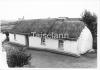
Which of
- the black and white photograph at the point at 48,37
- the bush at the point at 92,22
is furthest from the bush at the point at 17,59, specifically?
the bush at the point at 92,22

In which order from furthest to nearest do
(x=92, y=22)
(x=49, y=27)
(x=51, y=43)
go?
(x=49, y=27) < (x=51, y=43) < (x=92, y=22)

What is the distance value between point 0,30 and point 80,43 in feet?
3.67

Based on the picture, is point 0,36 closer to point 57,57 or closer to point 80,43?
point 57,57

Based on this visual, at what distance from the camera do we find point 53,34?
2.02 metres

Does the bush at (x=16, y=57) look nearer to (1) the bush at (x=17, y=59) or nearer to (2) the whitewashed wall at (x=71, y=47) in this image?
(1) the bush at (x=17, y=59)

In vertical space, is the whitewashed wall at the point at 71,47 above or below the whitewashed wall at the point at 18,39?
below

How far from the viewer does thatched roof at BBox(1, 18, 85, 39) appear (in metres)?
1.97

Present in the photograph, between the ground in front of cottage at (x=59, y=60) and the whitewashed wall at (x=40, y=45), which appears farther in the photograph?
the whitewashed wall at (x=40, y=45)

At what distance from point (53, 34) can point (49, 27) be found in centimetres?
13

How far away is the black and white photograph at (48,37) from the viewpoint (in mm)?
1870

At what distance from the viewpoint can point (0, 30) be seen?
1.99 m

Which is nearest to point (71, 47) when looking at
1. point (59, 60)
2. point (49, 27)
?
point (59, 60)

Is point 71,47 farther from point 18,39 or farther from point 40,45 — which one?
point 18,39

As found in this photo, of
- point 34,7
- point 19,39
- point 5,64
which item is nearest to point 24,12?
point 34,7
